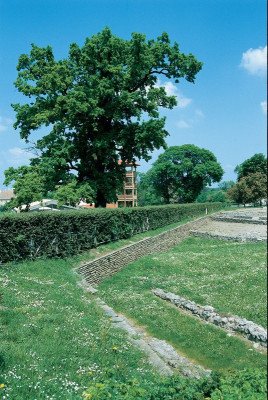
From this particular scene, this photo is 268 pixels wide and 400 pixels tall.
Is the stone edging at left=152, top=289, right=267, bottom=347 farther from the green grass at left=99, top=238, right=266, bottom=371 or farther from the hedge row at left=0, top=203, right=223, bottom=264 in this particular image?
the hedge row at left=0, top=203, right=223, bottom=264

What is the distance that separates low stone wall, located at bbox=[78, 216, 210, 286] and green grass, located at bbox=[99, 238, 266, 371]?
0.57 meters

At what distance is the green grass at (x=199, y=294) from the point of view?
923cm

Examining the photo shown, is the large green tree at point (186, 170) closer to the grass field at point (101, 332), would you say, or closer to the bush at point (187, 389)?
the grass field at point (101, 332)

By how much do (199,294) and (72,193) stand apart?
14.4m

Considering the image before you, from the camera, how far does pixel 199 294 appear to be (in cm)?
1446

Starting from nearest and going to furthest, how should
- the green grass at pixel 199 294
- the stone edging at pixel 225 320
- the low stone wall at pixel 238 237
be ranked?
1. the green grass at pixel 199 294
2. the stone edging at pixel 225 320
3. the low stone wall at pixel 238 237

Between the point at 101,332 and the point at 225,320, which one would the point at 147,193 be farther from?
the point at 101,332

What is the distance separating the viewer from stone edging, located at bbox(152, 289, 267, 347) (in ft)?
31.7

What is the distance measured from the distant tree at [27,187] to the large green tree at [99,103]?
0.89 metres

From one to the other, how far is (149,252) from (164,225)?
29.7ft

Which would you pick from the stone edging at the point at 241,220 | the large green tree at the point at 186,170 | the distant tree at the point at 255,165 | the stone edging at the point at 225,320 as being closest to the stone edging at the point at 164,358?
the stone edging at the point at 225,320

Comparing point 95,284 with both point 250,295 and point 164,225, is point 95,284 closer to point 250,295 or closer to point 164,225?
point 250,295

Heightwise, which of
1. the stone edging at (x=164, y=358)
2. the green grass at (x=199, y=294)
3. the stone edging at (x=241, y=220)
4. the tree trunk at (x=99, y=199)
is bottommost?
the green grass at (x=199, y=294)

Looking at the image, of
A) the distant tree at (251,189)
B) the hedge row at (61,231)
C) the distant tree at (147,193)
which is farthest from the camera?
the distant tree at (147,193)
